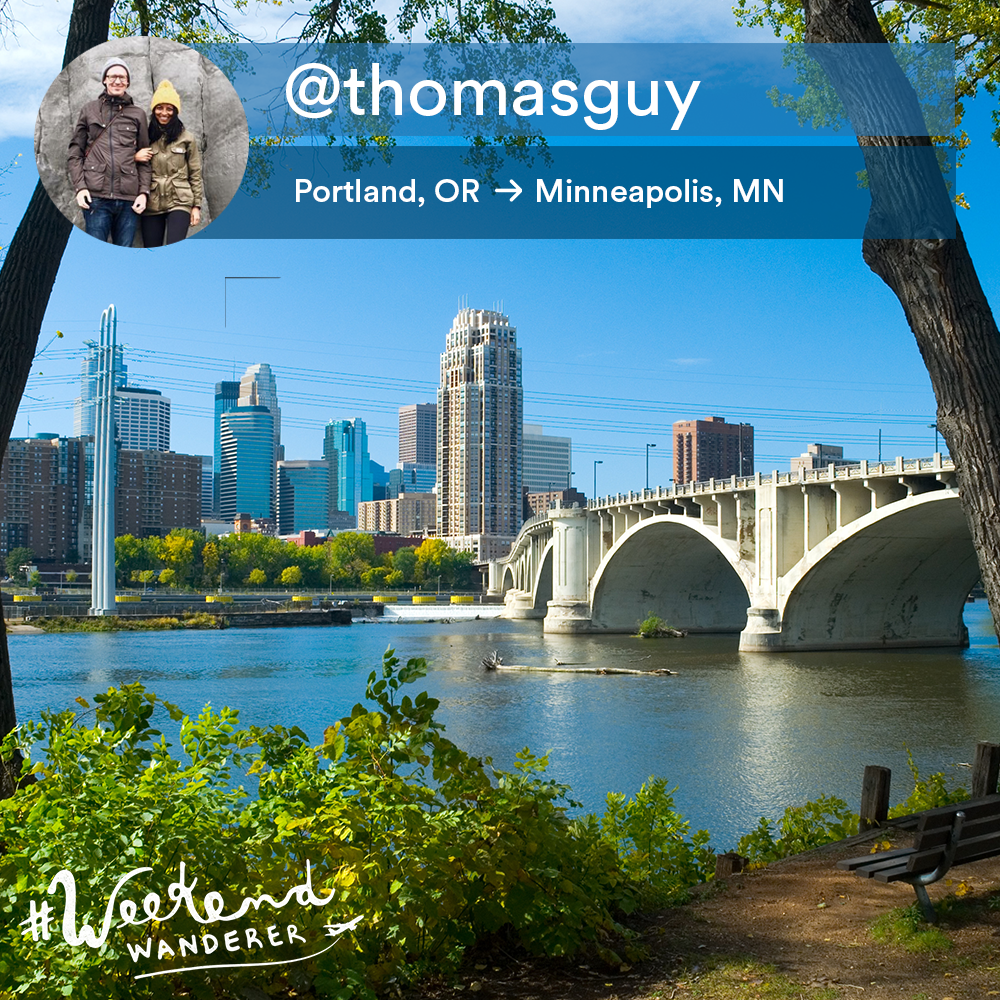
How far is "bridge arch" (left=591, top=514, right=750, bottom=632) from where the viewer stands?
6450cm

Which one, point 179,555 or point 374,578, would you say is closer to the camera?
point 179,555

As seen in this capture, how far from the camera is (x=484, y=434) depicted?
17925 centimetres

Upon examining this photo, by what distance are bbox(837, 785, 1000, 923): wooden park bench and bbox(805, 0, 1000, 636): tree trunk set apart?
1732 mm

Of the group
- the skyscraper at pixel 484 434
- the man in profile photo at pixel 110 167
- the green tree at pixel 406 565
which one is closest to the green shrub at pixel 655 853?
the man in profile photo at pixel 110 167

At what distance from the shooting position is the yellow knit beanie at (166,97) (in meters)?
5.96

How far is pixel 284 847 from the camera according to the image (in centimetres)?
468

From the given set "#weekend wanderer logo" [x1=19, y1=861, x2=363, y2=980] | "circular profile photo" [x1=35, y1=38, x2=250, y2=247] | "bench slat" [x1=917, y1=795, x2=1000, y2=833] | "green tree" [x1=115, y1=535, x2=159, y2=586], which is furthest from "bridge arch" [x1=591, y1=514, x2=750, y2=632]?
"green tree" [x1=115, y1=535, x2=159, y2=586]

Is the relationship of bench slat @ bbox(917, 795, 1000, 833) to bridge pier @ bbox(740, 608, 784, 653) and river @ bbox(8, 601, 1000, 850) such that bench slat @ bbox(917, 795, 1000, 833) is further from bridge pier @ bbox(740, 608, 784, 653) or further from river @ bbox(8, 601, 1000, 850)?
bridge pier @ bbox(740, 608, 784, 653)

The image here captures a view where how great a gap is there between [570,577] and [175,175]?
207 feet

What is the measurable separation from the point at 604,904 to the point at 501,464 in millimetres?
174602

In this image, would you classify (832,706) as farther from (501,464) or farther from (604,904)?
(501,464)

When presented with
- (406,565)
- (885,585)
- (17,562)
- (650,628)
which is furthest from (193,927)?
(17,562)

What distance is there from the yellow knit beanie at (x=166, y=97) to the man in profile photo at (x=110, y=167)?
0.13 metres

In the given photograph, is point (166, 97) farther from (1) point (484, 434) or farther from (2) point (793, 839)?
(1) point (484, 434)
